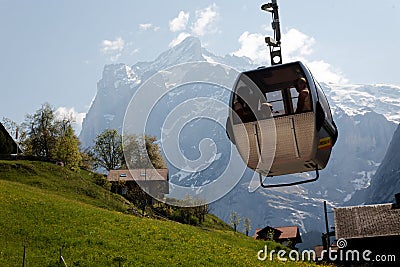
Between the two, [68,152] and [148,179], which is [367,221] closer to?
[68,152]

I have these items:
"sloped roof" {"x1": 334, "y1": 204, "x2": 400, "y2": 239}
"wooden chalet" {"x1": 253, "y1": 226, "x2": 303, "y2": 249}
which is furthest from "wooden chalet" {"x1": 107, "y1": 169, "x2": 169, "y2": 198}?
"sloped roof" {"x1": 334, "y1": 204, "x2": 400, "y2": 239}

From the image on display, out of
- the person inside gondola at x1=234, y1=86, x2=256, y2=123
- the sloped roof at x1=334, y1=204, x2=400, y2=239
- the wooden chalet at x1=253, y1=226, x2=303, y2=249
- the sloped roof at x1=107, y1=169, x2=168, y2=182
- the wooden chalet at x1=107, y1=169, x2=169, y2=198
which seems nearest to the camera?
the person inside gondola at x1=234, y1=86, x2=256, y2=123

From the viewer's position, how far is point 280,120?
30.1 ft

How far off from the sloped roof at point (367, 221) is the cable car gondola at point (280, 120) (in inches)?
1650

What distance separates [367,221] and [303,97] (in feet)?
147

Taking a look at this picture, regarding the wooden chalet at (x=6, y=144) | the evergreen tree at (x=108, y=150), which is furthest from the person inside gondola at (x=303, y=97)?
the evergreen tree at (x=108, y=150)

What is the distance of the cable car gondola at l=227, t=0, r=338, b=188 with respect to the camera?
913 centimetres

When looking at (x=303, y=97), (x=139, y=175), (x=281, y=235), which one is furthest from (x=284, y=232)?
(x=303, y=97)

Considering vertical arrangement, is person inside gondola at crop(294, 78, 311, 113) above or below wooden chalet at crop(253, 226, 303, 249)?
above

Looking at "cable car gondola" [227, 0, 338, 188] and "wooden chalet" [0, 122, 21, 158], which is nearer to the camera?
"cable car gondola" [227, 0, 338, 188]

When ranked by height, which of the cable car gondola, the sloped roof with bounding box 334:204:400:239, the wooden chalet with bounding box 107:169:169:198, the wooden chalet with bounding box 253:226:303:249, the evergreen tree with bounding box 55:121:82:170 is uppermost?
the evergreen tree with bounding box 55:121:82:170

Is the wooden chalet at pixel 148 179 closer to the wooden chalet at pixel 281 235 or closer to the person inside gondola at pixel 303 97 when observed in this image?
the wooden chalet at pixel 281 235

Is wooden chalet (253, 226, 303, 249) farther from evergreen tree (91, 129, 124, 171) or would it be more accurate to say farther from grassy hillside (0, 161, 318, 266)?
grassy hillside (0, 161, 318, 266)

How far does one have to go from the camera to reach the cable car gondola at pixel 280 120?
9.13 meters
